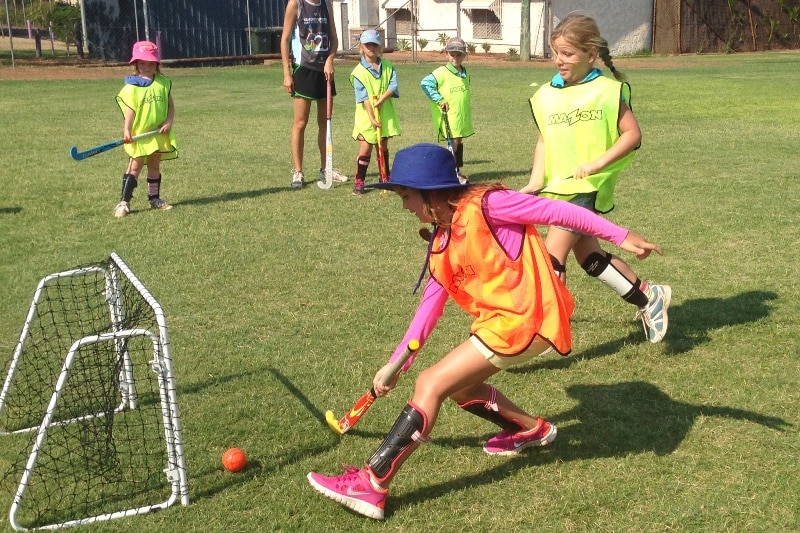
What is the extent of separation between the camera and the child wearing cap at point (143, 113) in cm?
889

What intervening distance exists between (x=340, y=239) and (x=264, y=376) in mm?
3015

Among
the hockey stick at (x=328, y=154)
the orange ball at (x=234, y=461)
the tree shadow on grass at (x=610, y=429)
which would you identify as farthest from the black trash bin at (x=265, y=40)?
the orange ball at (x=234, y=461)

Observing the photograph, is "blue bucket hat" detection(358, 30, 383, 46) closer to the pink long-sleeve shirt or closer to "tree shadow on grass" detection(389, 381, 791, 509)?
"tree shadow on grass" detection(389, 381, 791, 509)

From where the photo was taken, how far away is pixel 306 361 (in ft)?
17.4

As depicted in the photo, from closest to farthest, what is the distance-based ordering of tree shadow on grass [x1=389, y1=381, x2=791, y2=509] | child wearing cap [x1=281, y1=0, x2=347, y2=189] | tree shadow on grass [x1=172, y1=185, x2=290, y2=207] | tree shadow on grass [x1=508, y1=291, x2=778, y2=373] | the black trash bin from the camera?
1. tree shadow on grass [x1=389, y1=381, x2=791, y2=509]
2. tree shadow on grass [x1=508, y1=291, x2=778, y2=373]
3. tree shadow on grass [x1=172, y1=185, x2=290, y2=207]
4. child wearing cap [x1=281, y1=0, x2=347, y2=189]
5. the black trash bin

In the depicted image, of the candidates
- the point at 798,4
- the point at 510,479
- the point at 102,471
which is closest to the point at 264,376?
the point at 102,471

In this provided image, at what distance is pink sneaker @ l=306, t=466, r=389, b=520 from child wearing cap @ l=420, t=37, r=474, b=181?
7393 millimetres

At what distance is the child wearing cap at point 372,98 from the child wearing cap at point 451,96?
0.72m

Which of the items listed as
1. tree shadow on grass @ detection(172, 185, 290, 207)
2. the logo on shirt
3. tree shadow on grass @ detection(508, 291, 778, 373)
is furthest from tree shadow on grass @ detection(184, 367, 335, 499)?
tree shadow on grass @ detection(172, 185, 290, 207)

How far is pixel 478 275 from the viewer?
11.9 ft

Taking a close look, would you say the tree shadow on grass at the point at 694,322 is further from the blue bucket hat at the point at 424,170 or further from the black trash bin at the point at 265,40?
the black trash bin at the point at 265,40

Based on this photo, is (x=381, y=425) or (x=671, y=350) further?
(x=671, y=350)

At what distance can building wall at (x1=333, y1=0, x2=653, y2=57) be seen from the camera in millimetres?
34719

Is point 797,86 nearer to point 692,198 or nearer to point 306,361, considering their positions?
point 692,198
